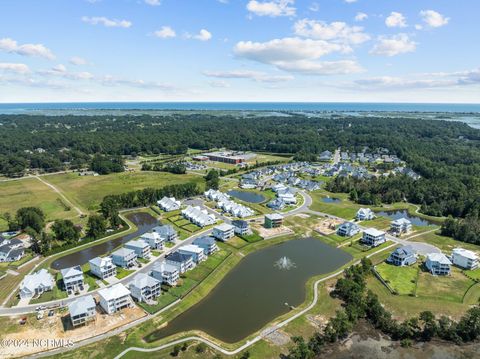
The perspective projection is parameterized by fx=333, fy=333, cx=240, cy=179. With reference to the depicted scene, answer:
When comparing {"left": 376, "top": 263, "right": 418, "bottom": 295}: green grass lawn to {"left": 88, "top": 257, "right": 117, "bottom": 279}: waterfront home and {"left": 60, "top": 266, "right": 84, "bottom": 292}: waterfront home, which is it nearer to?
{"left": 88, "top": 257, "right": 117, "bottom": 279}: waterfront home

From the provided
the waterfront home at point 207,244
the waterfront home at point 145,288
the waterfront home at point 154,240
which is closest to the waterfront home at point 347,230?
the waterfront home at point 207,244

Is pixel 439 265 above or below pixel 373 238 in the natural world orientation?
below

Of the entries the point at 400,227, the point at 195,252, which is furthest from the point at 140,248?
the point at 400,227

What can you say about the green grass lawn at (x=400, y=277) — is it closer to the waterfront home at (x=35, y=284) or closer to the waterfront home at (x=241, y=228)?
the waterfront home at (x=241, y=228)

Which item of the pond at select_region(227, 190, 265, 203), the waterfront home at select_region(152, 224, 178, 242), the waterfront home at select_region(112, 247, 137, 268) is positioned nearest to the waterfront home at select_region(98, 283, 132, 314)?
the waterfront home at select_region(112, 247, 137, 268)

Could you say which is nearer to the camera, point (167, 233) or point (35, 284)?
point (35, 284)

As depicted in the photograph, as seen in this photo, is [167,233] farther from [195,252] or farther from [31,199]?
[31,199]
